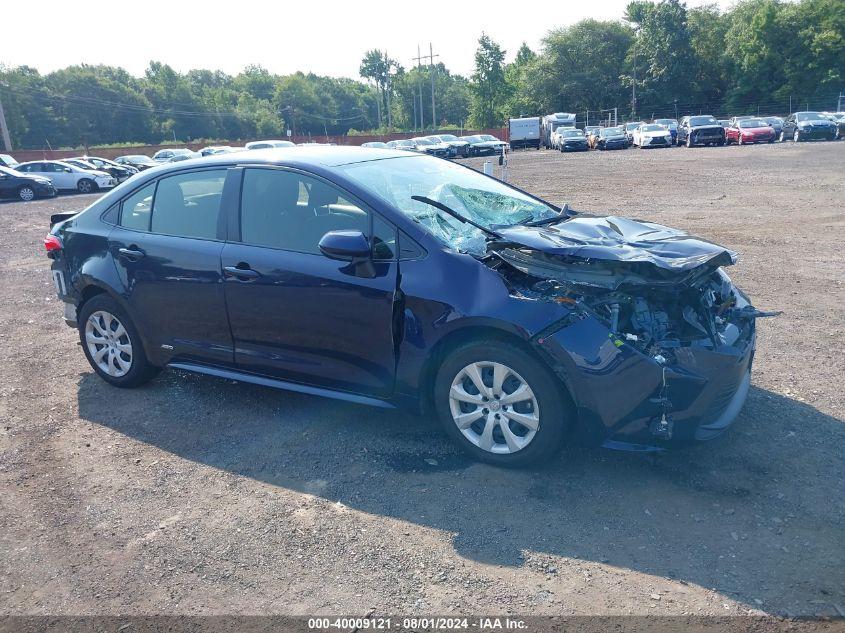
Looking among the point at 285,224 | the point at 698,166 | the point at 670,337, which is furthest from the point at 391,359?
the point at 698,166

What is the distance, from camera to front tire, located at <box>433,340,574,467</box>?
3678 mm

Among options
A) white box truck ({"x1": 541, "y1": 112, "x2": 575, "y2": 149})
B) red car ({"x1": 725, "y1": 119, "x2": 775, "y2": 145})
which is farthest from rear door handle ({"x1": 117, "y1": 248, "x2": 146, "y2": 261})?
white box truck ({"x1": 541, "y1": 112, "x2": 575, "y2": 149})

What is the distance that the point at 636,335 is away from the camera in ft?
12.1

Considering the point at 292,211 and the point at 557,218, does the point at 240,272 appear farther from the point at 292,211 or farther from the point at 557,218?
the point at 557,218

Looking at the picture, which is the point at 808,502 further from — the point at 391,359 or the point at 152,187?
the point at 152,187

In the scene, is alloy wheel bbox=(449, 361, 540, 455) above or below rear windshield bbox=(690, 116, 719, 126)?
below

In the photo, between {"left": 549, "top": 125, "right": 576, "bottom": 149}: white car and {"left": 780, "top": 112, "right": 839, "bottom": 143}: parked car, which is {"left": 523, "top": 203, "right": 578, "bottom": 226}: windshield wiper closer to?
{"left": 780, "top": 112, "right": 839, "bottom": 143}: parked car

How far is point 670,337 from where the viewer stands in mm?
3715

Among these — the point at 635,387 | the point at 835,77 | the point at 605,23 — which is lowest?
the point at 635,387

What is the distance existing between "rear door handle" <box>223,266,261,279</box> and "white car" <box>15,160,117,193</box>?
1068 inches

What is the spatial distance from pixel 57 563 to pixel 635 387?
2.98 meters

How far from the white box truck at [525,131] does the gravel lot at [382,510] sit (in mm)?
51553

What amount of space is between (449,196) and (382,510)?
2.12 m

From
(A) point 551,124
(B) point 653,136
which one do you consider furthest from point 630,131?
(B) point 653,136
